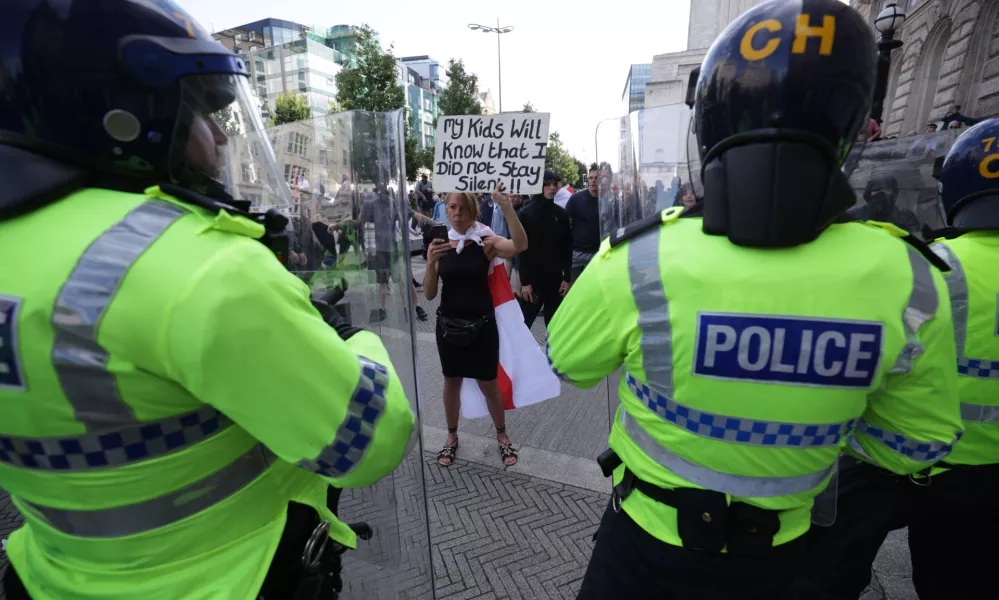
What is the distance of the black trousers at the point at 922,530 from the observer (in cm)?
177

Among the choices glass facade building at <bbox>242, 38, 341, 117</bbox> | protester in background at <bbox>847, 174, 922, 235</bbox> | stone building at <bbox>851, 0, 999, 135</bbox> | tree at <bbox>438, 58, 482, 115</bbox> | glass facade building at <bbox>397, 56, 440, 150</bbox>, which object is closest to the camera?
protester in background at <bbox>847, 174, 922, 235</bbox>

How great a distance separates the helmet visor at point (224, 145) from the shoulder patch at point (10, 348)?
40 cm

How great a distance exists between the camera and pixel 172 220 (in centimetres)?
90

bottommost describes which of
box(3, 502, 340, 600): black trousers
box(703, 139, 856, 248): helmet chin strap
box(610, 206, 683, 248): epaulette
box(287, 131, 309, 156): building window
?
box(3, 502, 340, 600): black trousers

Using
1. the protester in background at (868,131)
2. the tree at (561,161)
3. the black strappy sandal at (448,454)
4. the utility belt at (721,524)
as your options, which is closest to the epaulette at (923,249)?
the protester in background at (868,131)

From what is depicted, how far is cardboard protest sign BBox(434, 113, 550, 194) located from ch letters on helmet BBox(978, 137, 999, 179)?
7.65 feet

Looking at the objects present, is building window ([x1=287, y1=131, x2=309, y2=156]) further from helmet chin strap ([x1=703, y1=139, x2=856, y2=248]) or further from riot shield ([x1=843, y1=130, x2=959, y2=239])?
riot shield ([x1=843, y1=130, x2=959, y2=239])

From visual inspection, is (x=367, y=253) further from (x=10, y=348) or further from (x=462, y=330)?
(x=462, y=330)

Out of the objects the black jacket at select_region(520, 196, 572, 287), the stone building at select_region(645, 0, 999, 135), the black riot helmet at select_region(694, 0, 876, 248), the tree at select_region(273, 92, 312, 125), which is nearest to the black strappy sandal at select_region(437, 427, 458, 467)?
the black jacket at select_region(520, 196, 572, 287)

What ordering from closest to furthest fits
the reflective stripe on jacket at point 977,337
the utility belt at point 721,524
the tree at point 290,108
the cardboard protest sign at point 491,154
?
1. the utility belt at point 721,524
2. the reflective stripe on jacket at point 977,337
3. the cardboard protest sign at point 491,154
4. the tree at point 290,108

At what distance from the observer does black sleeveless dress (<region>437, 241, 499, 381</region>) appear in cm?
347

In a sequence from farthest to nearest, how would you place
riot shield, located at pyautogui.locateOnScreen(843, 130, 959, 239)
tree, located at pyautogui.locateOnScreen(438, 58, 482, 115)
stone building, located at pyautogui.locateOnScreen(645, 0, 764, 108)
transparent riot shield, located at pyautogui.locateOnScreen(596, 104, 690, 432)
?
tree, located at pyautogui.locateOnScreen(438, 58, 482, 115), stone building, located at pyautogui.locateOnScreen(645, 0, 764, 108), riot shield, located at pyautogui.locateOnScreen(843, 130, 959, 239), transparent riot shield, located at pyautogui.locateOnScreen(596, 104, 690, 432)

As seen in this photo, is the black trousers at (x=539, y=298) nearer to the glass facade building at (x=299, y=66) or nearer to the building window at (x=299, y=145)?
the building window at (x=299, y=145)

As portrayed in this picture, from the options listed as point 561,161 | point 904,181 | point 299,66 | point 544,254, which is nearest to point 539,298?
point 544,254
